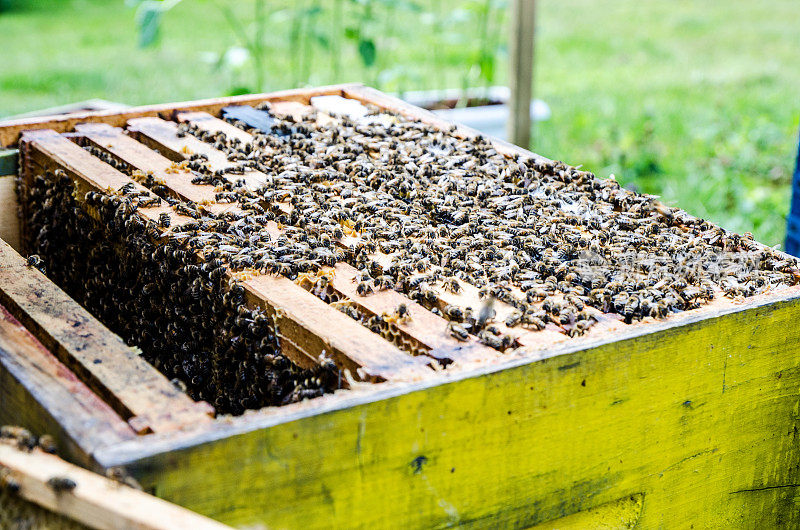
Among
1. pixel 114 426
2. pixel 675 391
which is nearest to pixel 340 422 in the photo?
pixel 114 426

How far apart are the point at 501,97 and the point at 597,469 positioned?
542cm

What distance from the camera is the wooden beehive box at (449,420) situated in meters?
1.59

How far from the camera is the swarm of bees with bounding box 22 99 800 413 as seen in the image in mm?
2088

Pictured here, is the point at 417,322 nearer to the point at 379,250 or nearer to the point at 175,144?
the point at 379,250

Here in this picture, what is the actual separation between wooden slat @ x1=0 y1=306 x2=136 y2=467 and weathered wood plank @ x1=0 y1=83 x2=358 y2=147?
1827 millimetres

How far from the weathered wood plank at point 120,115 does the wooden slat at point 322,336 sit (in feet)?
5.78

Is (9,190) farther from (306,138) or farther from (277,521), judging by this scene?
(277,521)

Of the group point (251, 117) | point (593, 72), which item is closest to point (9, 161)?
point (251, 117)

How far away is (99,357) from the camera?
5.82 feet

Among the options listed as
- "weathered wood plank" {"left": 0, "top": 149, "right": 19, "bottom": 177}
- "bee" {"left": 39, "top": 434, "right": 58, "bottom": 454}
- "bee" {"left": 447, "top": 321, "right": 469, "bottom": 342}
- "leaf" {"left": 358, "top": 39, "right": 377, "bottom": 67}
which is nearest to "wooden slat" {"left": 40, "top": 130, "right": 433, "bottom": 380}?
"bee" {"left": 447, "top": 321, "right": 469, "bottom": 342}

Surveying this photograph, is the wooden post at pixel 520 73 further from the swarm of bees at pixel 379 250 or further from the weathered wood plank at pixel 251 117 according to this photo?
the swarm of bees at pixel 379 250

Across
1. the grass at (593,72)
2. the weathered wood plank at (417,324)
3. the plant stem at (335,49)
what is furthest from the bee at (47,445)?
the plant stem at (335,49)

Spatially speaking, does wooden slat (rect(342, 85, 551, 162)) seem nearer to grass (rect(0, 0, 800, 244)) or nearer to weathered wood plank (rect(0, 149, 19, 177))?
weathered wood plank (rect(0, 149, 19, 177))

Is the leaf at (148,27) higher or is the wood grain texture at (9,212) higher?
the leaf at (148,27)
